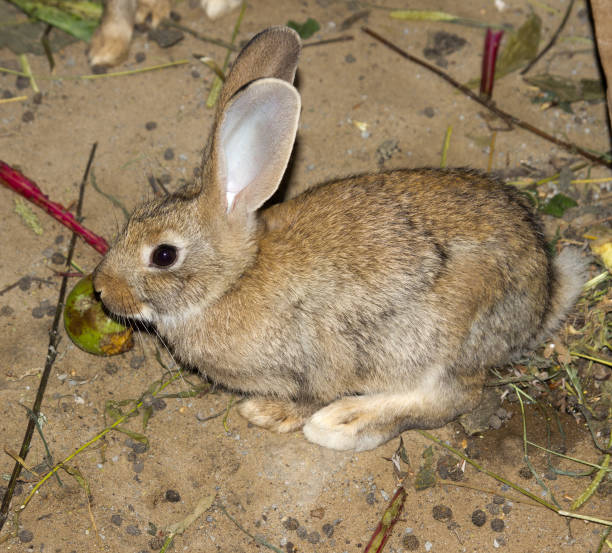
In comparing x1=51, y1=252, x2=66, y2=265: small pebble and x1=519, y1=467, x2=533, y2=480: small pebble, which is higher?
x1=51, y1=252, x2=66, y2=265: small pebble

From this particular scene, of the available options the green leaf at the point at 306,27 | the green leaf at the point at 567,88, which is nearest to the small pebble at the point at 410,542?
the green leaf at the point at 567,88

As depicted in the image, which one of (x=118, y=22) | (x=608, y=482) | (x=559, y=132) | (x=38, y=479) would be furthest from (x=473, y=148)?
(x=38, y=479)

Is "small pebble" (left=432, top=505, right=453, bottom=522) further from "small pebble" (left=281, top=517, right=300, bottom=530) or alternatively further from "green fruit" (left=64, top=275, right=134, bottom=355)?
"green fruit" (left=64, top=275, right=134, bottom=355)

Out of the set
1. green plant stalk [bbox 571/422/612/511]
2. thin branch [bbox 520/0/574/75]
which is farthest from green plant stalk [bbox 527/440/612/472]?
thin branch [bbox 520/0/574/75]

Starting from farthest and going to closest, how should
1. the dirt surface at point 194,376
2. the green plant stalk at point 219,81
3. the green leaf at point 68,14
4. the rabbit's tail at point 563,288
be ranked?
the green leaf at point 68,14 → the green plant stalk at point 219,81 → the rabbit's tail at point 563,288 → the dirt surface at point 194,376

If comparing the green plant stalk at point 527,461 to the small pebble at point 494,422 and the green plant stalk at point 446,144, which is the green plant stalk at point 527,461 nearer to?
the small pebble at point 494,422

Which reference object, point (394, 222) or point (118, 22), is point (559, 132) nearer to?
point (394, 222)

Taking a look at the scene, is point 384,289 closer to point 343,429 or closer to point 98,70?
point 343,429
